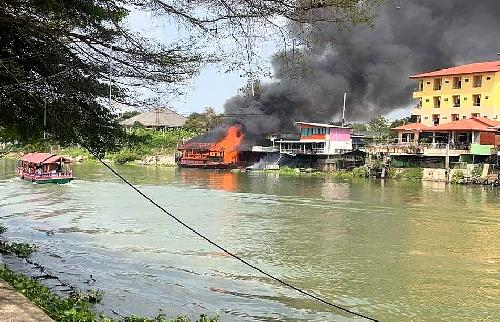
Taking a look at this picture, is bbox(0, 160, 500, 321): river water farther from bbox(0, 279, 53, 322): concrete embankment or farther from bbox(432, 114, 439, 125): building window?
bbox(432, 114, 439, 125): building window

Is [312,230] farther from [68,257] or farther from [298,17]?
[298,17]

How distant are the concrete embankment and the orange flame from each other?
34.8 meters

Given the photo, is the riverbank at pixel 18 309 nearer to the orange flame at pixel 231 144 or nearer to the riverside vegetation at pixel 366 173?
the riverside vegetation at pixel 366 173

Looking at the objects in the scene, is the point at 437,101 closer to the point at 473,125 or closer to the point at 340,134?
the point at 340,134

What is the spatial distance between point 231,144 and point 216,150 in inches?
52.2

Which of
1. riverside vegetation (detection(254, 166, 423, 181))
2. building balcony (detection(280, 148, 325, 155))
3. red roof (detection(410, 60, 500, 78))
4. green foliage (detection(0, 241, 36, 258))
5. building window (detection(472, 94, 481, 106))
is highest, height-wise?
red roof (detection(410, 60, 500, 78))

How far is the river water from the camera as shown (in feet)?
23.9

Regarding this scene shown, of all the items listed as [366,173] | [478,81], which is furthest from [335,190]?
[478,81]

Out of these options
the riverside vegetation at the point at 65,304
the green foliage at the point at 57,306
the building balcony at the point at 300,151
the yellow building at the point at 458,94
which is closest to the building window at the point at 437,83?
the yellow building at the point at 458,94

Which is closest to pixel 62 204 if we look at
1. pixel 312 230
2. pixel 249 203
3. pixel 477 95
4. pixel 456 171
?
pixel 249 203

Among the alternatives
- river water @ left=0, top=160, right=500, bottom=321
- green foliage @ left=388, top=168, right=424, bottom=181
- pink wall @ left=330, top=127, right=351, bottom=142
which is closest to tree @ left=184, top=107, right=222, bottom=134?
pink wall @ left=330, top=127, right=351, bottom=142

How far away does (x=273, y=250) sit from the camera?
11.0 metres

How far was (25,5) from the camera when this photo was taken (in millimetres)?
5723

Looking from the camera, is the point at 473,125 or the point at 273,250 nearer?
the point at 273,250
